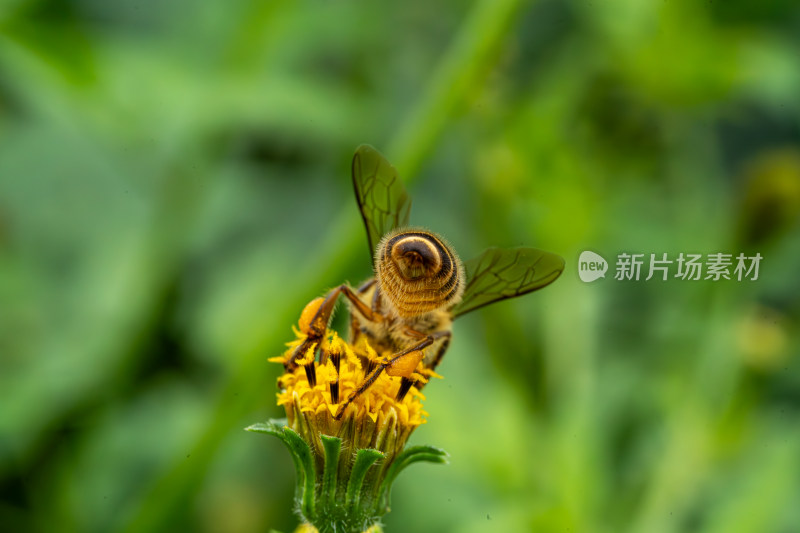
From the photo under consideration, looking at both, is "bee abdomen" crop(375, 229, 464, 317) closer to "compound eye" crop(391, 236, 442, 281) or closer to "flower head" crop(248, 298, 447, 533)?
"compound eye" crop(391, 236, 442, 281)

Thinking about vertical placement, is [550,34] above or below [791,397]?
above

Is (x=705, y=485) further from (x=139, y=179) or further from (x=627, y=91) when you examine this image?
(x=139, y=179)

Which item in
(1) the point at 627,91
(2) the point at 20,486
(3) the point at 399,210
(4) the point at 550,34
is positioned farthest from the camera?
(4) the point at 550,34

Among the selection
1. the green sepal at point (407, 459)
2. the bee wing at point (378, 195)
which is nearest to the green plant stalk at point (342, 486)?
the green sepal at point (407, 459)

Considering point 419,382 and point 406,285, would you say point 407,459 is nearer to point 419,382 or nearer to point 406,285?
point 419,382

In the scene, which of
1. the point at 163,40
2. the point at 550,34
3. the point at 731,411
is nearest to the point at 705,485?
the point at 731,411

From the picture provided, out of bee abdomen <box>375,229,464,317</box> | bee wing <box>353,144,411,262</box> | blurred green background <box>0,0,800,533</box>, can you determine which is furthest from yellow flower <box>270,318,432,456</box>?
blurred green background <box>0,0,800,533</box>

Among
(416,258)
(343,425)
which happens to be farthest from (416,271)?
(343,425)
